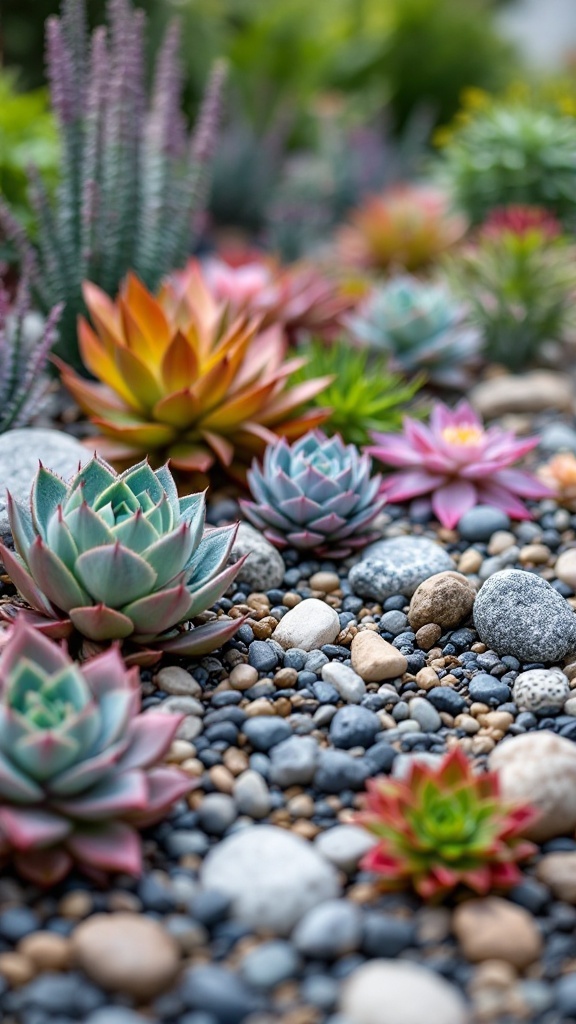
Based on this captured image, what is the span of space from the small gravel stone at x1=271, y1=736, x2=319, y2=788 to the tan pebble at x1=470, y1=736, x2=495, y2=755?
29 centimetres

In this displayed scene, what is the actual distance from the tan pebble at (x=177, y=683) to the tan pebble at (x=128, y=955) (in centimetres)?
53

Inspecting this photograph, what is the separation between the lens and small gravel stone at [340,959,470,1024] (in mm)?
1272

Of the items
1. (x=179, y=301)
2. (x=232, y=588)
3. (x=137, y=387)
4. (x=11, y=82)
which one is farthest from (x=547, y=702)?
(x=11, y=82)

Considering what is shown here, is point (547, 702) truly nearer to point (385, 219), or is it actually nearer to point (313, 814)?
point (313, 814)

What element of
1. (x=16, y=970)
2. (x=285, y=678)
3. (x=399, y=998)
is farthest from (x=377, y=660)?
(x=16, y=970)

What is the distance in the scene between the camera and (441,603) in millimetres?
2125

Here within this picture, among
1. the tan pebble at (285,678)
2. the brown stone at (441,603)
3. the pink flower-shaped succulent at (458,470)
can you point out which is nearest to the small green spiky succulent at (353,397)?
the pink flower-shaped succulent at (458,470)

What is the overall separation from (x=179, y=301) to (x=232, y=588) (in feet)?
3.42

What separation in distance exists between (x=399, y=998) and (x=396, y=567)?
1124 mm

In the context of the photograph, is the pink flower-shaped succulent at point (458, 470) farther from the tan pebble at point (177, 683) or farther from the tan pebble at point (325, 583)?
the tan pebble at point (177, 683)

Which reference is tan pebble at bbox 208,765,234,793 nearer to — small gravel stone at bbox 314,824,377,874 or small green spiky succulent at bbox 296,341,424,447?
small gravel stone at bbox 314,824,377,874

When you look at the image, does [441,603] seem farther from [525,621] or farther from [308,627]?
[308,627]

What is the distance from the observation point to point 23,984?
1349 millimetres

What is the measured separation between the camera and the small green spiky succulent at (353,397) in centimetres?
282
